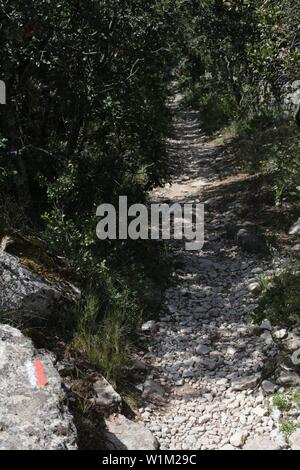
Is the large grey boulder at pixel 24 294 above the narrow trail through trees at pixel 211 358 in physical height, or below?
above

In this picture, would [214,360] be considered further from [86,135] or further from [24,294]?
[86,135]

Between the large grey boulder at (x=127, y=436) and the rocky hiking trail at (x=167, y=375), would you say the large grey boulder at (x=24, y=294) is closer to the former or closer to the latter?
the rocky hiking trail at (x=167, y=375)

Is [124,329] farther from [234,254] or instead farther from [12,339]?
[234,254]

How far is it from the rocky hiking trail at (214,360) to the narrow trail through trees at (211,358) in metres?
0.01

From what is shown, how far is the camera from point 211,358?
6.15m

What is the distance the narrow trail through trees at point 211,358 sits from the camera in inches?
196

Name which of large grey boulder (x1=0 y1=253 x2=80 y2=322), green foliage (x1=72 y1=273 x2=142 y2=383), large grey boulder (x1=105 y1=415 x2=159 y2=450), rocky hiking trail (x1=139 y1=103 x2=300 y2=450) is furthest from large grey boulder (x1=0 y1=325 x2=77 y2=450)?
rocky hiking trail (x1=139 y1=103 x2=300 y2=450)

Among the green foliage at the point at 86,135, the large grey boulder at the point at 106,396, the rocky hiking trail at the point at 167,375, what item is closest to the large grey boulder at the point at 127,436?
the rocky hiking trail at the point at 167,375

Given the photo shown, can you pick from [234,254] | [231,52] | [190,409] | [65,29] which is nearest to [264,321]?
[190,409]

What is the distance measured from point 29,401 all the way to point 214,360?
272 centimetres

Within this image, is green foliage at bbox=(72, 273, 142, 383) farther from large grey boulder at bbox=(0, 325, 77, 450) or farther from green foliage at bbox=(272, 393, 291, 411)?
green foliage at bbox=(272, 393, 291, 411)

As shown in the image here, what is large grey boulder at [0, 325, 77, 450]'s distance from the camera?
12.3 feet

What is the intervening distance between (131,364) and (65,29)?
465 cm

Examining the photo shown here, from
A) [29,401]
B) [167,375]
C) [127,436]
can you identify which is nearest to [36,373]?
[29,401]
